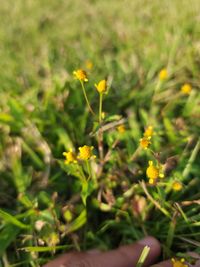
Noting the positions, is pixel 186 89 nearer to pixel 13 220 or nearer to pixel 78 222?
pixel 78 222

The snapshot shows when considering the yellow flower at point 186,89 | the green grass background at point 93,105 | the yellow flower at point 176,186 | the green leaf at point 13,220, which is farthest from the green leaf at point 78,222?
the yellow flower at point 186,89

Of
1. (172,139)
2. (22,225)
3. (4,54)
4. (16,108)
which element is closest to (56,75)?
(16,108)

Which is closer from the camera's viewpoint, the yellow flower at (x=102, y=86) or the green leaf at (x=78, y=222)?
the yellow flower at (x=102, y=86)

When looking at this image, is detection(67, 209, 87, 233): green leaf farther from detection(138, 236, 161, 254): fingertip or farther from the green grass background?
detection(138, 236, 161, 254): fingertip

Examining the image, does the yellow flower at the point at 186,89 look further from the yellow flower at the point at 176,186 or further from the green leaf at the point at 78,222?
the green leaf at the point at 78,222

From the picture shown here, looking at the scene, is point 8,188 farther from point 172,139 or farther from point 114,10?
point 114,10

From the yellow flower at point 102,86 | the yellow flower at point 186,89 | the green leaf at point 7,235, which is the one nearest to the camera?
the yellow flower at point 102,86

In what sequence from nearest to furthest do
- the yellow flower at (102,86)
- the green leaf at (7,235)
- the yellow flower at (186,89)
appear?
the yellow flower at (102,86) < the green leaf at (7,235) < the yellow flower at (186,89)

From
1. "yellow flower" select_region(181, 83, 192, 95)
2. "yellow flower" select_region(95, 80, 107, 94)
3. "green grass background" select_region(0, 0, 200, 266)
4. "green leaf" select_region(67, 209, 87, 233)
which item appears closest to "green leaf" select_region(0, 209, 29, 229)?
"green grass background" select_region(0, 0, 200, 266)

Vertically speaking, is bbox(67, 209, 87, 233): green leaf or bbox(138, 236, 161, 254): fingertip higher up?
bbox(67, 209, 87, 233): green leaf
